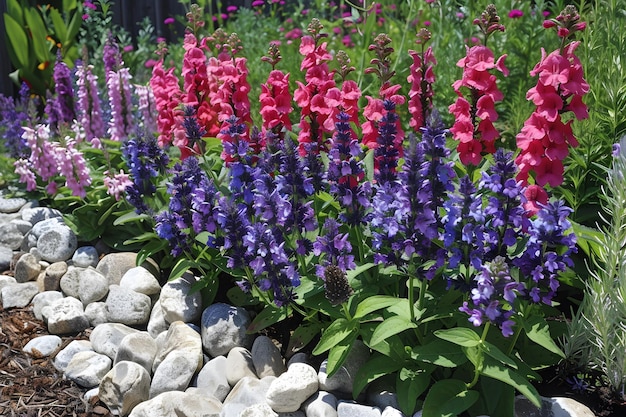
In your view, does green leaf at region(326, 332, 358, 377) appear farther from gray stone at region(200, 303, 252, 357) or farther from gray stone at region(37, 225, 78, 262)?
gray stone at region(37, 225, 78, 262)

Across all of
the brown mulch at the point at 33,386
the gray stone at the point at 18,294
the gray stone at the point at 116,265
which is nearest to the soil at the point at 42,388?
the brown mulch at the point at 33,386

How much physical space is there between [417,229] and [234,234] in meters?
0.82

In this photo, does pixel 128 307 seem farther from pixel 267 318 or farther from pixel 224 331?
pixel 267 318

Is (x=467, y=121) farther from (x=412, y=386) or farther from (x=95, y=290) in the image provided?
(x=95, y=290)

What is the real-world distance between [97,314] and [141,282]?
297 mm

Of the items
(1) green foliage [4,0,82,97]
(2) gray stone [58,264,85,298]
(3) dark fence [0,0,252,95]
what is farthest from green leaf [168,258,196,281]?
(3) dark fence [0,0,252,95]

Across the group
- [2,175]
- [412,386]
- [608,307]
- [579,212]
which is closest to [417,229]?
[412,386]

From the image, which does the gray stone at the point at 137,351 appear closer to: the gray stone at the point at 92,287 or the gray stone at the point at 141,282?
the gray stone at the point at 141,282

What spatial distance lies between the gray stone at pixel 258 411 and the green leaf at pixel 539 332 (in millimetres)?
1038

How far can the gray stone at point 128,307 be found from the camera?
12.1 feet

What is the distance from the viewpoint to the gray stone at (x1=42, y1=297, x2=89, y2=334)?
3.74 m

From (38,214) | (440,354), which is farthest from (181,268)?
(38,214)

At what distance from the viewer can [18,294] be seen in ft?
13.4

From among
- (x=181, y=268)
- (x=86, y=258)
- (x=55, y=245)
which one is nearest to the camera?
(x=181, y=268)
